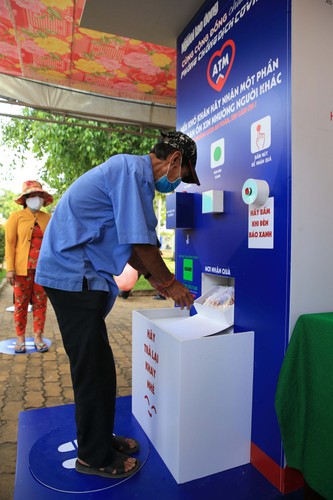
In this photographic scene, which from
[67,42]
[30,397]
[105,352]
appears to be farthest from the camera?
[67,42]

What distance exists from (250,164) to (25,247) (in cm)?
277

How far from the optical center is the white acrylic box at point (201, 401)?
1.73 m

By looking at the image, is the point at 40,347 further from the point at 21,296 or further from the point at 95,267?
the point at 95,267

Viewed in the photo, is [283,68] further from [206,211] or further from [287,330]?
[287,330]

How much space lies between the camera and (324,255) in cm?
174

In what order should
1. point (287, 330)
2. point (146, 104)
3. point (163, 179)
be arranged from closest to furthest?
point (287, 330)
point (163, 179)
point (146, 104)

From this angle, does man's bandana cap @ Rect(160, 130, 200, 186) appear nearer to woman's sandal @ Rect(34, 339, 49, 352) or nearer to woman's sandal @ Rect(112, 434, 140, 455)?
woman's sandal @ Rect(112, 434, 140, 455)

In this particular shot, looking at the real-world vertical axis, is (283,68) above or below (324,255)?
above

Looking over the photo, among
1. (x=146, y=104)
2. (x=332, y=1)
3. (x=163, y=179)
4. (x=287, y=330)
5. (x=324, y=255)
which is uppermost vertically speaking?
(x=146, y=104)

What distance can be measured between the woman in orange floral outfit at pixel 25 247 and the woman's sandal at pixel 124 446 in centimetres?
227

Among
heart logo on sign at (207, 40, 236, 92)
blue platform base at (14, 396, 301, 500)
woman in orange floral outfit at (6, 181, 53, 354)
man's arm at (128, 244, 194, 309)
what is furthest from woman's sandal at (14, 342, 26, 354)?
heart logo on sign at (207, 40, 236, 92)

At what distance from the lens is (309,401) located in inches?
60.8

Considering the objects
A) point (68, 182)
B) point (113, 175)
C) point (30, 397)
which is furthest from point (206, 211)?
point (68, 182)

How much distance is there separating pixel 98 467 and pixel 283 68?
210 cm
